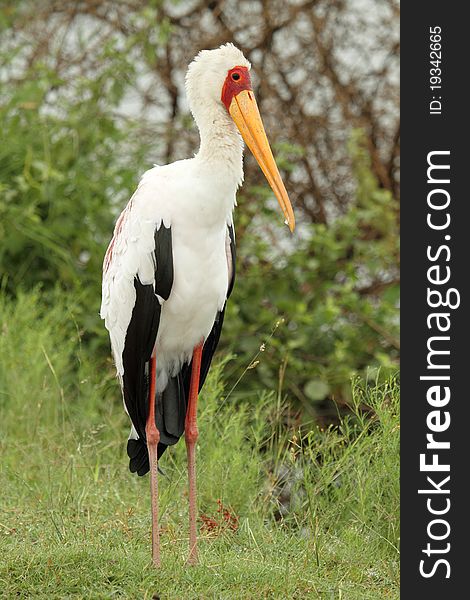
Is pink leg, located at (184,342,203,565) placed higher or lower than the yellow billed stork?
lower

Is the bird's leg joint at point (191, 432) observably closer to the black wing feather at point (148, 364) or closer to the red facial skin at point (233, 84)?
the black wing feather at point (148, 364)

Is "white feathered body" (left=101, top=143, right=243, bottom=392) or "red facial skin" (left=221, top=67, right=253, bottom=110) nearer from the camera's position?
"white feathered body" (left=101, top=143, right=243, bottom=392)

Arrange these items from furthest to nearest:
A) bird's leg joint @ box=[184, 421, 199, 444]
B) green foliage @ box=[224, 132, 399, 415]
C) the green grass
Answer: green foliage @ box=[224, 132, 399, 415]
bird's leg joint @ box=[184, 421, 199, 444]
the green grass

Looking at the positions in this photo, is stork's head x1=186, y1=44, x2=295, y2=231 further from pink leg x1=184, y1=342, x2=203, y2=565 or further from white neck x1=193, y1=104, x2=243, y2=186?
pink leg x1=184, y1=342, x2=203, y2=565

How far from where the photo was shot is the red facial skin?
370cm

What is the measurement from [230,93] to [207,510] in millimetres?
1711

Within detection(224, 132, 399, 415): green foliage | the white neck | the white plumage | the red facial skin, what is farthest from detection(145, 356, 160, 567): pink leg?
detection(224, 132, 399, 415): green foliage

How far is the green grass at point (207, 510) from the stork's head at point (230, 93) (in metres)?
0.94

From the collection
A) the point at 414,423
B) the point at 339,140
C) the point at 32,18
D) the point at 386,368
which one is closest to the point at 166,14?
the point at 32,18

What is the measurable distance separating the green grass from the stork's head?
A: 36.9 inches

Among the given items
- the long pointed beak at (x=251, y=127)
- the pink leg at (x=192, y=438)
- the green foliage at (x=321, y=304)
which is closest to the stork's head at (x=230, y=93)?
the long pointed beak at (x=251, y=127)

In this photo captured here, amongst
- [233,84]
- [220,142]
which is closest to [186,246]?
[220,142]

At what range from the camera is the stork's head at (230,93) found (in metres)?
3.71

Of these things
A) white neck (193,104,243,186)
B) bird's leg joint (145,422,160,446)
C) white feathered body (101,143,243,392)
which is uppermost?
white neck (193,104,243,186)
